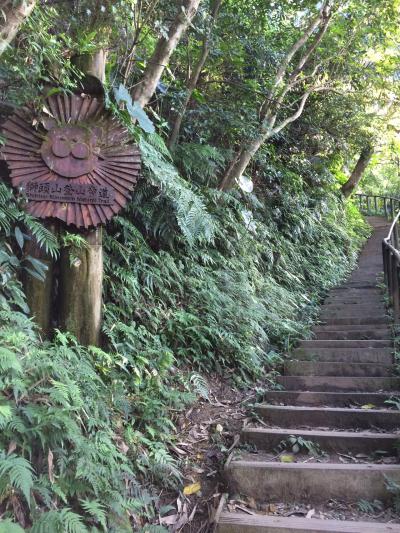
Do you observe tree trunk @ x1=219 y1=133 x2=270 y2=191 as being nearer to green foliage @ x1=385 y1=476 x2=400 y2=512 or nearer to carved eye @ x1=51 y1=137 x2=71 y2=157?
carved eye @ x1=51 y1=137 x2=71 y2=157

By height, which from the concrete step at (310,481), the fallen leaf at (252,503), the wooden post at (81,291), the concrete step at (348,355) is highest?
the wooden post at (81,291)

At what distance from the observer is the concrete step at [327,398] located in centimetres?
420

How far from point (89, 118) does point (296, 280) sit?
18.5 feet

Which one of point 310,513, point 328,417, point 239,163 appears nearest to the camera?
point 310,513

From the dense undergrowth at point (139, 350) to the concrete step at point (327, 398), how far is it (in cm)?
42

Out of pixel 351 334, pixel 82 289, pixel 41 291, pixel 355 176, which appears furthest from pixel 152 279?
pixel 355 176

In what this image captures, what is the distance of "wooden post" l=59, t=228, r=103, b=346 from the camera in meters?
3.26

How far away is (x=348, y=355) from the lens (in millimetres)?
5168

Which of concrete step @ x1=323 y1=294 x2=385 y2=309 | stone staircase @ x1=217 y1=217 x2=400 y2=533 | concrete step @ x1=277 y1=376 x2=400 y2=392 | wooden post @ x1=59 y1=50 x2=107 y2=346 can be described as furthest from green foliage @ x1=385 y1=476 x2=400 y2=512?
concrete step @ x1=323 y1=294 x2=385 y2=309

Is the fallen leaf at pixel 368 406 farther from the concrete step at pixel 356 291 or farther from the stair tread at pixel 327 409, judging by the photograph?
the concrete step at pixel 356 291

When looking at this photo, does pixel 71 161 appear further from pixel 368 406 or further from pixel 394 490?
pixel 368 406

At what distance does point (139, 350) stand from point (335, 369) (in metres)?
2.34

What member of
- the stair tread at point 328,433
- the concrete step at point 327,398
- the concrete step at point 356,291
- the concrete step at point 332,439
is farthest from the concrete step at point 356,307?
the concrete step at point 332,439

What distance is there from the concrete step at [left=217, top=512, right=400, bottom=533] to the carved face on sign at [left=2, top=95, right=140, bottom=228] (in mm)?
2144
